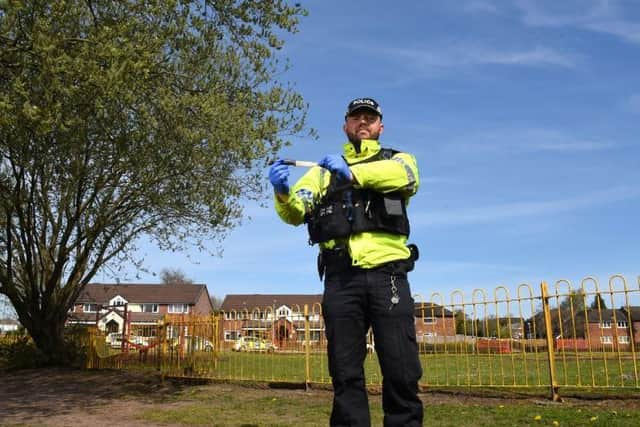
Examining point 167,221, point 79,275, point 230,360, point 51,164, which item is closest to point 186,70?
point 51,164

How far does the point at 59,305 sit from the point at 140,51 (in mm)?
9941

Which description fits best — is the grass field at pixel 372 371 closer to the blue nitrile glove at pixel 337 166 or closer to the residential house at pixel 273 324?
the residential house at pixel 273 324

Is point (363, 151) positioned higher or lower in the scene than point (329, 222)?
higher

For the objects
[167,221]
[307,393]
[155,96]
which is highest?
[155,96]

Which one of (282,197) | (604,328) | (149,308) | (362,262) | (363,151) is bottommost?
(604,328)

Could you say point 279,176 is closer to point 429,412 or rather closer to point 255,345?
point 429,412

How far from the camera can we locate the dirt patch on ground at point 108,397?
26.9 feet

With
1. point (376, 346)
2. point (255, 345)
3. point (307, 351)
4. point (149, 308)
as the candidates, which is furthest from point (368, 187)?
point (149, 308)

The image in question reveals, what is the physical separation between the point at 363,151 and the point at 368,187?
299mm

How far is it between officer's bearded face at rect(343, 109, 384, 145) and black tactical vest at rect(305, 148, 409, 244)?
0.19 metres

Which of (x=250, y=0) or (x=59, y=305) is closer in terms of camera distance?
(x=250, y=0)

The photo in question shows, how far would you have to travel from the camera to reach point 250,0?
12000 mm

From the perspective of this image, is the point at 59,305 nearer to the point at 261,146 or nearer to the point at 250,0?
the point at 261,146

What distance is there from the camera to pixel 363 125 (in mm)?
3428
